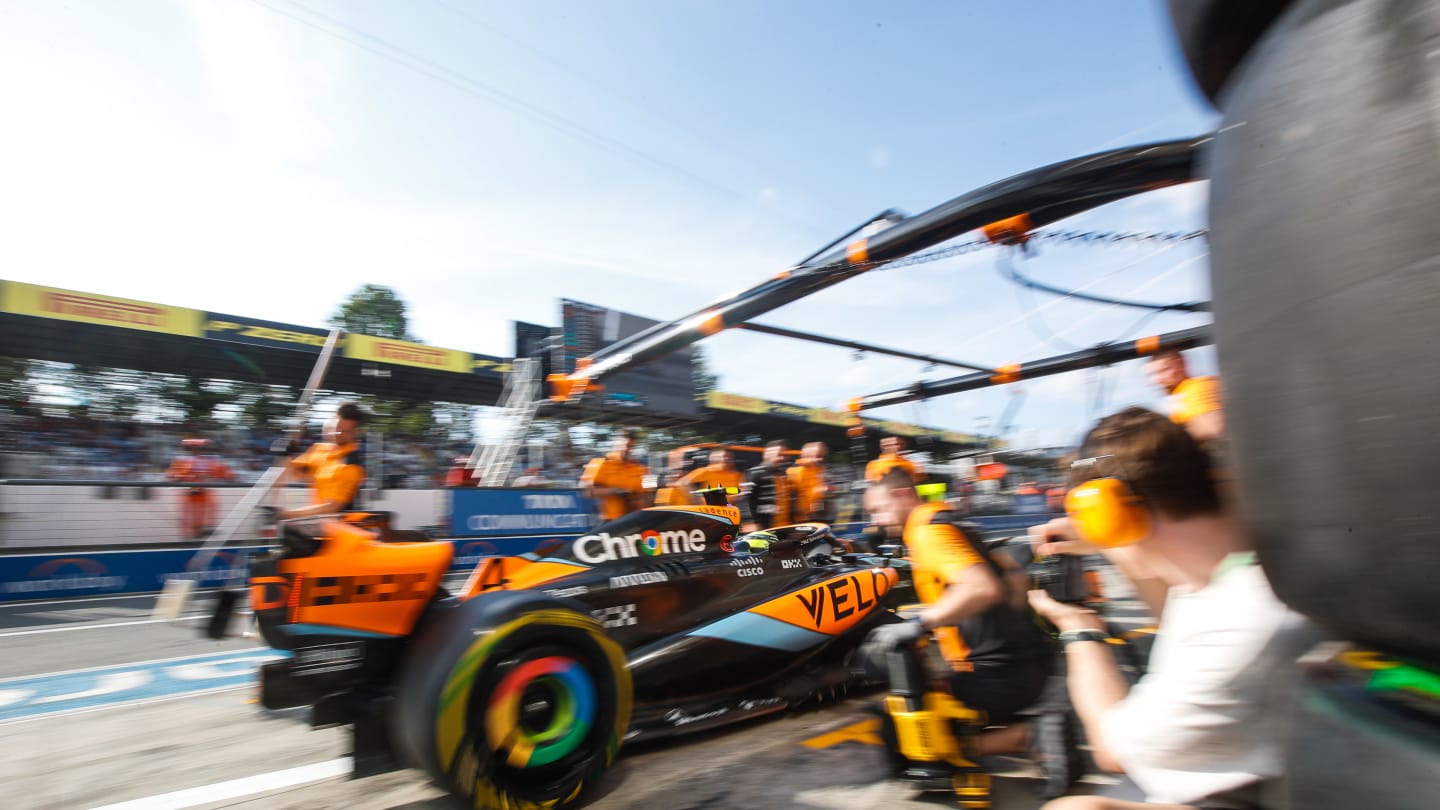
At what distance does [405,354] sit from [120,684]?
10.1 metres

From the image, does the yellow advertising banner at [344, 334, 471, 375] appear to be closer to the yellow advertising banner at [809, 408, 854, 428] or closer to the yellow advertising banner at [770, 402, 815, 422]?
the yellow advertising banner at [770, 402, 815, 422]

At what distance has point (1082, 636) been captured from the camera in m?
1.62

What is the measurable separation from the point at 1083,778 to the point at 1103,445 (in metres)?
1.80

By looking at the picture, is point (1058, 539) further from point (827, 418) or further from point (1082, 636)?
point (827, 418)

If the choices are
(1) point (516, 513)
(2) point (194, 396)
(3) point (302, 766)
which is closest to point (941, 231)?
(3) point (302, 766)

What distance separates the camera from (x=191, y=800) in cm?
278

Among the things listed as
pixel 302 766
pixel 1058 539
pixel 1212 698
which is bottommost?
pixel 302 766

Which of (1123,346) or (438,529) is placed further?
(438,529)

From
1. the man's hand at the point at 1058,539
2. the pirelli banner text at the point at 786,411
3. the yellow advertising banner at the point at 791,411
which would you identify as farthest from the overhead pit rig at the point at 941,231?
the yellow advertising banner at the point at 791,411

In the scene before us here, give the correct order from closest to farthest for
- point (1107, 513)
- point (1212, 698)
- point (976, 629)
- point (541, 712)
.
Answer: point (1212, 698) → point (1107, 513) → point (541, 712) → point (976, 629)

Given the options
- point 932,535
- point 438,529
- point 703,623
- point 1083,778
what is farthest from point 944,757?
point 438,529

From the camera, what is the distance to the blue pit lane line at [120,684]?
407cm

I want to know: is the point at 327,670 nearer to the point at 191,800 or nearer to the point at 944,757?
the point at 191,800

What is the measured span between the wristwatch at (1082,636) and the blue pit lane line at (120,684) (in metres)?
3.81
